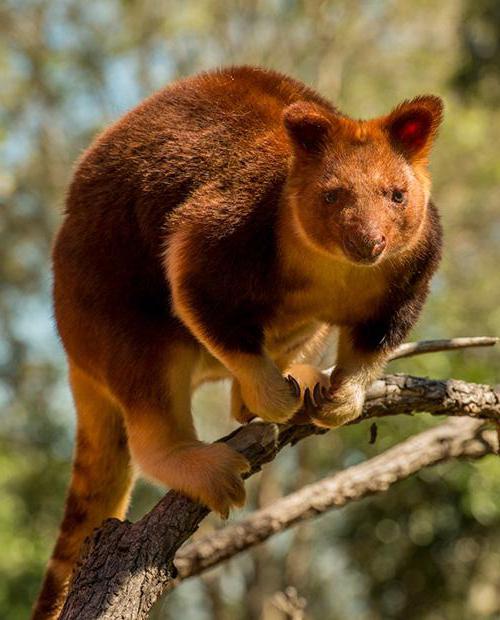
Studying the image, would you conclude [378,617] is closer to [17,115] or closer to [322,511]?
[322,511]

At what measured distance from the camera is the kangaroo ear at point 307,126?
10.9 ft

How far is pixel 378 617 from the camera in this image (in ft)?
40.2

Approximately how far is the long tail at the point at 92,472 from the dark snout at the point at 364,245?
118 cm

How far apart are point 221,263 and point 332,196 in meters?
0.43

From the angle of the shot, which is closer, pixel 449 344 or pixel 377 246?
pixel 377 246

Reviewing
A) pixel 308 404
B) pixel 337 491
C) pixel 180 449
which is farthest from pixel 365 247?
pixel 337 491

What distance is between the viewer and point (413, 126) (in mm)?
3465

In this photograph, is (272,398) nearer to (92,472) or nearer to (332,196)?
(332,196)

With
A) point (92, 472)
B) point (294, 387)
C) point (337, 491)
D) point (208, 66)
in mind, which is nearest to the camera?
point (294, 387)

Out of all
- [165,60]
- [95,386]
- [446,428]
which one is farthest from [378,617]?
[165,60]

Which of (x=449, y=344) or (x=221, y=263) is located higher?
(x=221, y=263)

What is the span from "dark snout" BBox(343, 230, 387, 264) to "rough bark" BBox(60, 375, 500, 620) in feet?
2.43

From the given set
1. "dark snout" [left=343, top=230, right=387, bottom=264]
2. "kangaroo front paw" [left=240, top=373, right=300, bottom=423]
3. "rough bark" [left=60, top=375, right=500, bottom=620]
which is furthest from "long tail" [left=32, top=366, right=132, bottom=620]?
"dark snout" [left=343, top=230, right=387, bottom=264]

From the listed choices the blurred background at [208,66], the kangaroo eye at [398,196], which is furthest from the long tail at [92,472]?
the blurred background at [208,66]
